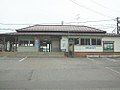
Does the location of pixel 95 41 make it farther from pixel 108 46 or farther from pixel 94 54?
pixel 108 46

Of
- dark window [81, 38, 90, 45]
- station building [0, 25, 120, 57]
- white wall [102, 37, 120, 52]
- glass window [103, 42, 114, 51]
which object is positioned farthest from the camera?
white wall [102, 37, 120, 52]

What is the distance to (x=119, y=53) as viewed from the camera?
40125mm

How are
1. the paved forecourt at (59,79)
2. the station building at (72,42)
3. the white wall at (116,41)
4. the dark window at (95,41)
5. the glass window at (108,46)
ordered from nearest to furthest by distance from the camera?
the paved forecourt at (59,79), the station building at (72,42), the dark window at (95,41), the glass window at (108,46), the white wall at (116,41)

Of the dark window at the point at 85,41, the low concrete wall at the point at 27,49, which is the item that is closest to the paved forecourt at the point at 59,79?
the dark window at the point at 85,41

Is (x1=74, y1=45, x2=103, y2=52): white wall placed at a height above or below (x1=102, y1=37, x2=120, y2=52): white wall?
below

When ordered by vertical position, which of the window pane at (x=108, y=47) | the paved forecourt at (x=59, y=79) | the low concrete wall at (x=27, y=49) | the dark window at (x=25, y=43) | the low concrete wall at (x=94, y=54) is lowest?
the paved forecourt at (x=59, y=79)

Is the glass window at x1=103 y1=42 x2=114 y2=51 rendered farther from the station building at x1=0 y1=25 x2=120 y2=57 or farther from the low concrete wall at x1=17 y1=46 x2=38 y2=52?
the low concrete wall at x1=17 y1=46 x2=38 y2=52

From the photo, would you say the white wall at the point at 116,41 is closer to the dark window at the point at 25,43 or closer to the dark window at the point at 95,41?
the dark window at the point at 95,41

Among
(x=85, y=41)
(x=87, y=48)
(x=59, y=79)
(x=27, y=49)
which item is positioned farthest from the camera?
(x=27, y=49)

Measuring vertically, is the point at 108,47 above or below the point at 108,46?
below

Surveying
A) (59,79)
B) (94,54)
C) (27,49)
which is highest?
(27,49)

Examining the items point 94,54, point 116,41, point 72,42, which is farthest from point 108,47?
point 72,42

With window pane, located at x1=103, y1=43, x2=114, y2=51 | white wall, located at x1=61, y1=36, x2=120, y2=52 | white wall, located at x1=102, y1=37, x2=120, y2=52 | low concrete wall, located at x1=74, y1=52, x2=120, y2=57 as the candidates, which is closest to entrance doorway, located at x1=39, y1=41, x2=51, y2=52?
white wall, located at x1=61, y1=36, x2=120, y2=52

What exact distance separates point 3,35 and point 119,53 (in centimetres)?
1811
